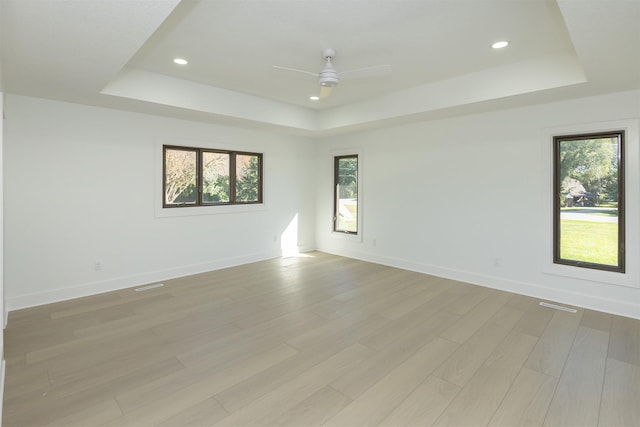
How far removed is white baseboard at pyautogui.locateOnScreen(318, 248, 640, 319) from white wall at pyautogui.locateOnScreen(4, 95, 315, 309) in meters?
2.94

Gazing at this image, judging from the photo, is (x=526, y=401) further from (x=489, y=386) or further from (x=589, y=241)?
(x=589, y=241)

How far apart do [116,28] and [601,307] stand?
17.6 ft

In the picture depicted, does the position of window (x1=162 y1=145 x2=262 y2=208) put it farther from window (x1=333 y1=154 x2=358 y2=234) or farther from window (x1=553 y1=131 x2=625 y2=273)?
window (x1=553 y1=131 x2=625 y2=273)

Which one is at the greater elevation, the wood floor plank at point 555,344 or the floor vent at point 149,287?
the floor vent at point 149,287

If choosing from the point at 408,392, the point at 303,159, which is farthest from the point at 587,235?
the point at 303,159

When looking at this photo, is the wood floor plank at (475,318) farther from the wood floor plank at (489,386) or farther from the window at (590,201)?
the window at (590,201)

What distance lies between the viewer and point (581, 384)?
2.43 metres

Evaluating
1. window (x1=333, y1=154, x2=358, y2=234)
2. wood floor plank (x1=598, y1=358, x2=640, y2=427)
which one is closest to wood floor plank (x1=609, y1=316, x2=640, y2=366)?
wood floor plank (x1=598, y1=358, x2=640, y2=427)

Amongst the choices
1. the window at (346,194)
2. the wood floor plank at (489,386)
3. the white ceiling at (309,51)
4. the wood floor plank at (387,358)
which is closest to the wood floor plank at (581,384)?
the wood floor plank at (489,386)

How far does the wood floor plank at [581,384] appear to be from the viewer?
6.86 feet

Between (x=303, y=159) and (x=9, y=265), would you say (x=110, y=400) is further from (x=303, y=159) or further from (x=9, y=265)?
(x=303, y=159)

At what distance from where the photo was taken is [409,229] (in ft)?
18.6

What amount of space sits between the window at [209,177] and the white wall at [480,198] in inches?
79.8

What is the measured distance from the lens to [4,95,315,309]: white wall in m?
3.86
